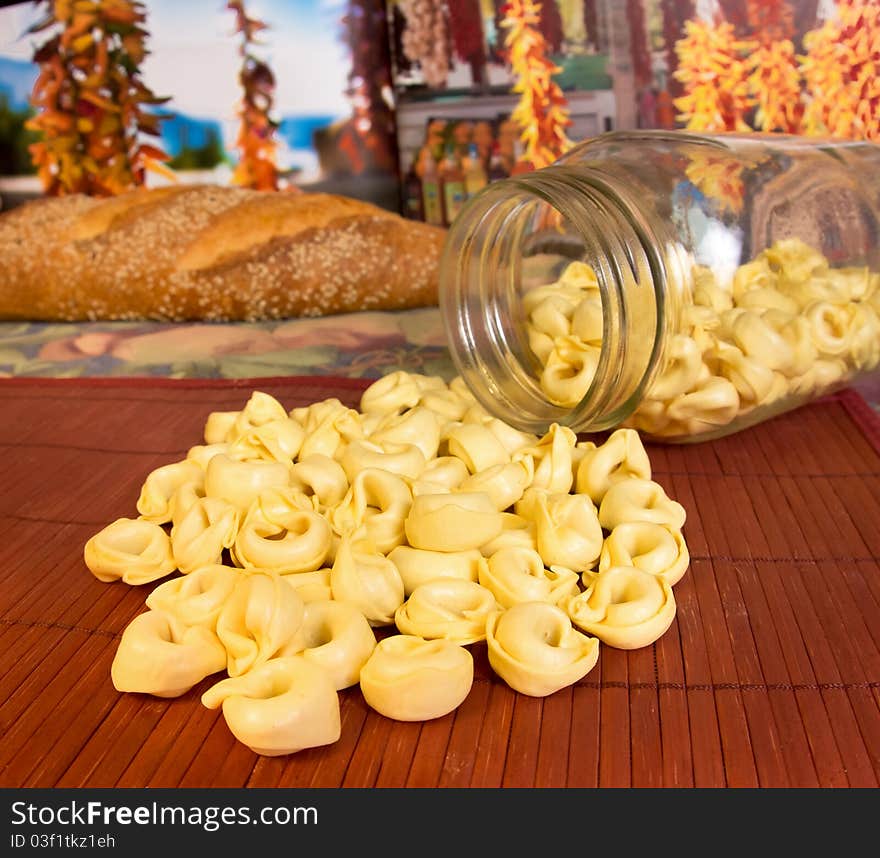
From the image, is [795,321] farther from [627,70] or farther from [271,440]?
[627,70]

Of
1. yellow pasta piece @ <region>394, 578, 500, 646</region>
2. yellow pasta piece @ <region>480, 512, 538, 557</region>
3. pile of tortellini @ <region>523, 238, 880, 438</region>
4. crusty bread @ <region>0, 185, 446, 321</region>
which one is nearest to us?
yellow pasta piece @ <region>394, 578, 500, 646</region>

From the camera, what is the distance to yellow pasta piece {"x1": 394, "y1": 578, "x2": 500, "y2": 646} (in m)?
0.81

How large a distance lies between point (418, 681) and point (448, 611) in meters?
0.12

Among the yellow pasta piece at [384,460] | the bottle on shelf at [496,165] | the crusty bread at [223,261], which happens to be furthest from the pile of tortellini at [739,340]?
the bottle on shelf at [496,165]

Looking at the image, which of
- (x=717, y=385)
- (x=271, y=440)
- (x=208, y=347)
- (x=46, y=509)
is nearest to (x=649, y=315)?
(x=717, y=385)

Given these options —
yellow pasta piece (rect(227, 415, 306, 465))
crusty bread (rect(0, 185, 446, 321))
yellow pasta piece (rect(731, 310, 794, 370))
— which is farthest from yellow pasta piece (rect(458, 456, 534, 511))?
crusty bread (rect(0, 185, 446, 321))

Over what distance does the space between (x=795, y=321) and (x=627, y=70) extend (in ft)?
2.70

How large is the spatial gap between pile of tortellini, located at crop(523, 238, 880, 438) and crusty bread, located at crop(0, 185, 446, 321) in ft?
2.06

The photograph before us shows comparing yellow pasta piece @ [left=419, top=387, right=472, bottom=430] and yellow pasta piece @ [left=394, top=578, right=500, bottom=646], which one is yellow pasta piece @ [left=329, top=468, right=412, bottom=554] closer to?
yellow pasta piece @ [left=394, top=578, right=500, bottom=646]

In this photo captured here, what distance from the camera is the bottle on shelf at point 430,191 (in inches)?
77.5

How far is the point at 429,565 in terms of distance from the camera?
34.4 inches

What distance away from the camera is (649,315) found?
3.41ft

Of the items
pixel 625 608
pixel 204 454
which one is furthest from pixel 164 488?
pixel 625 608

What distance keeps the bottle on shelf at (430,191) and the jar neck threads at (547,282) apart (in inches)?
26.3
